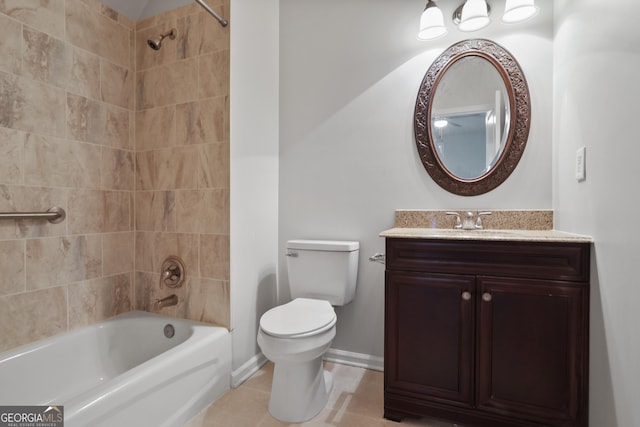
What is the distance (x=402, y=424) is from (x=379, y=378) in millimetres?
412

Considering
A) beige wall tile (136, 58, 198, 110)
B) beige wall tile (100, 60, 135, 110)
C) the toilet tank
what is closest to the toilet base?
the toilet tank

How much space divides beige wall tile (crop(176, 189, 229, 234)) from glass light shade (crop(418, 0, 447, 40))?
1435 millimetres

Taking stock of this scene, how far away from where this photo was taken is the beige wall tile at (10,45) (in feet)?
4.69

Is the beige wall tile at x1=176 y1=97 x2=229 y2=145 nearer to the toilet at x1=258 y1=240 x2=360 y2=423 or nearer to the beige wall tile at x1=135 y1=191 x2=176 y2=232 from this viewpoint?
the beige wall tile at x1=135 y1=191 x2=176 y2=232

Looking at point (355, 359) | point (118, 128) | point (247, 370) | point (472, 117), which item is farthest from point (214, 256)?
point (472, 117)

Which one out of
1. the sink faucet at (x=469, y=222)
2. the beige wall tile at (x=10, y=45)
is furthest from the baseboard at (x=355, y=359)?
the beige wall tile at (x=10, y=45)

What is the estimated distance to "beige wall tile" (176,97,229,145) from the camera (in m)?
1.79

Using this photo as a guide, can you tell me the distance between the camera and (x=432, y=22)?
1764mm

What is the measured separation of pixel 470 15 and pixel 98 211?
2.32 m

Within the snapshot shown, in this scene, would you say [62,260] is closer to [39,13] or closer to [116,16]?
[39,13]

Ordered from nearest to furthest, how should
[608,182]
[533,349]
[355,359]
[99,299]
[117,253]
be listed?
[608,182]
[533,349]
[99,299]
[117,253]
[355,359]

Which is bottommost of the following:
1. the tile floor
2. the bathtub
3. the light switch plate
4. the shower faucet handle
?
the tile floor

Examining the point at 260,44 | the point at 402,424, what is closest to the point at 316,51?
the point at 260,44

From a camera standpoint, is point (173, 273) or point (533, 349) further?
point (173, 273)
